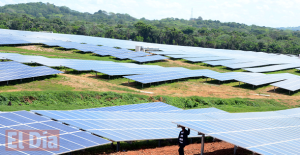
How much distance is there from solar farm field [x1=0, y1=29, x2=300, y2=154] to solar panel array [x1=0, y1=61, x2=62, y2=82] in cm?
11

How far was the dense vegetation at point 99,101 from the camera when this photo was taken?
3011cm

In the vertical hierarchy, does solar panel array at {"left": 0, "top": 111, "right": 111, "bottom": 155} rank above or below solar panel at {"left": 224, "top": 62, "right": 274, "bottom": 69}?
below

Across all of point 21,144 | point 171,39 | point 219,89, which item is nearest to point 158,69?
point 219,89

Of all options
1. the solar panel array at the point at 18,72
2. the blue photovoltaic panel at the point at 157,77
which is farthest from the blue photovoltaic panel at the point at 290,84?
the solar panel array at the point at 18,72

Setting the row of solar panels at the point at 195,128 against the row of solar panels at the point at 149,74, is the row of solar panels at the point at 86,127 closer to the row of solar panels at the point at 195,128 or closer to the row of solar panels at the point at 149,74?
the row of solar panels at the point at 195,128

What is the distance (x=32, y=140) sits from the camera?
52.3 feet

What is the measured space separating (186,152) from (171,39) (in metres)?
121

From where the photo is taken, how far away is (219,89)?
4659 cm

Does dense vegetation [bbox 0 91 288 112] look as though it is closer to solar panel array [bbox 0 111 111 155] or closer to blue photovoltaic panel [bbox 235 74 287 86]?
solar panel array [bbox 0 111 111 155]

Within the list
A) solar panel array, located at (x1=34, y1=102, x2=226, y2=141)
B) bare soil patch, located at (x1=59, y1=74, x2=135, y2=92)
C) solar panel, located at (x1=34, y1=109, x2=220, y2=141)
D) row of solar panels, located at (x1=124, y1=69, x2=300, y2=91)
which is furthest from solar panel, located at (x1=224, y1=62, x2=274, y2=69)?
solar panel, located at (x1=34, y1=109, x2=220, y2=141)

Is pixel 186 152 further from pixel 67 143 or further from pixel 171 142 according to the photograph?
pixel 67 143

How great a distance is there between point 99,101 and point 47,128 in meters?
16.6

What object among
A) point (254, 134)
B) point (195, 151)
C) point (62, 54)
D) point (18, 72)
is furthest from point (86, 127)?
point (62, 54)

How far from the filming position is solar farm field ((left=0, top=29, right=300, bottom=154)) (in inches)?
709
